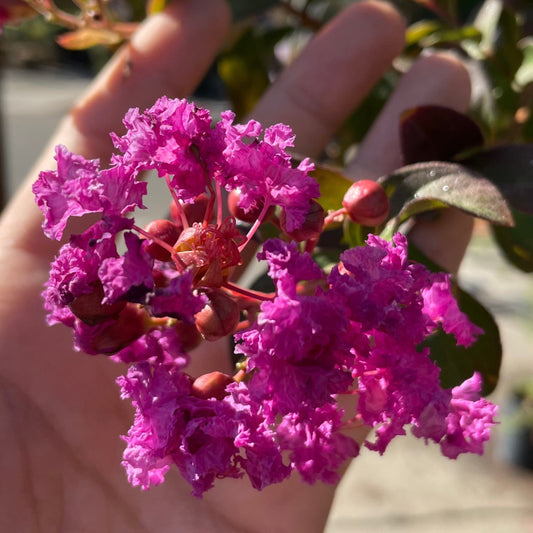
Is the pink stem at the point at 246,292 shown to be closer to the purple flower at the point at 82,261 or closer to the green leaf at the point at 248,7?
the purple flower at the point at 82,261

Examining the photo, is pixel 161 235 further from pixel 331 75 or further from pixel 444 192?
pixel 331 75

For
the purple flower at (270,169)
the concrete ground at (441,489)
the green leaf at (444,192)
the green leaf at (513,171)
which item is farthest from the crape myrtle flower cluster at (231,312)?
the concrete ground at (441,489)

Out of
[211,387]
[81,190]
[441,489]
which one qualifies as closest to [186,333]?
[211,387]

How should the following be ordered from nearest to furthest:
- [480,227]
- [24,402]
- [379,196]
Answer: [379,196] < [24,402] < [480,227]

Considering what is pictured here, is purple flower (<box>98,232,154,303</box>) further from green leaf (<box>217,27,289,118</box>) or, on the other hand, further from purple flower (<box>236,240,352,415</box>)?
green leaf (<box>217,27,289,118</box>)

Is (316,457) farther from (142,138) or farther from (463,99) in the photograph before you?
(463,99)

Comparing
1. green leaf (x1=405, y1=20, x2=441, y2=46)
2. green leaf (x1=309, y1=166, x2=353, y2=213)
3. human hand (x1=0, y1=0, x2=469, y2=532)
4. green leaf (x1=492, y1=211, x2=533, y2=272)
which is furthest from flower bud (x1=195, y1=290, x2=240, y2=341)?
green leaf (x1=405, y1=20, x2=441, y2=46)

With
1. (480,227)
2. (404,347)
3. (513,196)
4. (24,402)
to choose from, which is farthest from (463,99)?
(480,227)
